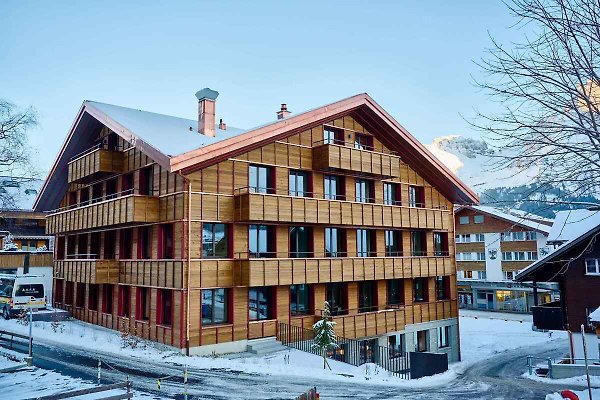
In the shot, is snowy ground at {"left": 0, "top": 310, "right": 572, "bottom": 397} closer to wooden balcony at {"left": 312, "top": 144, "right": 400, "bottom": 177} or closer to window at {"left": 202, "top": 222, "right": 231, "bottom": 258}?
window at {"left": 202, "top": 222, "right": 231, "bottom": 258}

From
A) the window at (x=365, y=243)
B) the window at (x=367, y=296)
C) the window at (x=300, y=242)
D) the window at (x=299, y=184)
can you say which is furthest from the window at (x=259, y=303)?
the window at (x=365, y=243)

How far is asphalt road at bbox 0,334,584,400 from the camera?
17.5 m

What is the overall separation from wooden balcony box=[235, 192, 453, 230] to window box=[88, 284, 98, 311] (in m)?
12.8

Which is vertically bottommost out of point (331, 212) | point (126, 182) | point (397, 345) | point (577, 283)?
point (397, 345)

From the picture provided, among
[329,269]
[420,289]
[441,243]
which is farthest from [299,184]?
[441,243]

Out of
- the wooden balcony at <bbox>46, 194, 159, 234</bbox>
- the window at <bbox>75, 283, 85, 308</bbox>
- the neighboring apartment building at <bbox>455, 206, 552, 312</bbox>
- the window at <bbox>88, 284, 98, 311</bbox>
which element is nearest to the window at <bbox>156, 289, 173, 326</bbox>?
the wooden balcony at <bbox>46, 194, 159, 234</bbox>

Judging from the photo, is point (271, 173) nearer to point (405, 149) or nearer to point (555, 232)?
point (405, 149)

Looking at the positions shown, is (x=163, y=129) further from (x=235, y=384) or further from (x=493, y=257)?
(x=493, y=257)

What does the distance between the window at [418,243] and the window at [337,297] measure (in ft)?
23.9

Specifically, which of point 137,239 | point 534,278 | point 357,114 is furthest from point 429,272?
point 137,239

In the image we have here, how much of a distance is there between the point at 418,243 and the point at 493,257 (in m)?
29.9

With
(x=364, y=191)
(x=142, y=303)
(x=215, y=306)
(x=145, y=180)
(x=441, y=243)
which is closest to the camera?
(x=215, y=306)

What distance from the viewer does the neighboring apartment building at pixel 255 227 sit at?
24.0 m

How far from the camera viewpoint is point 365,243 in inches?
1239
